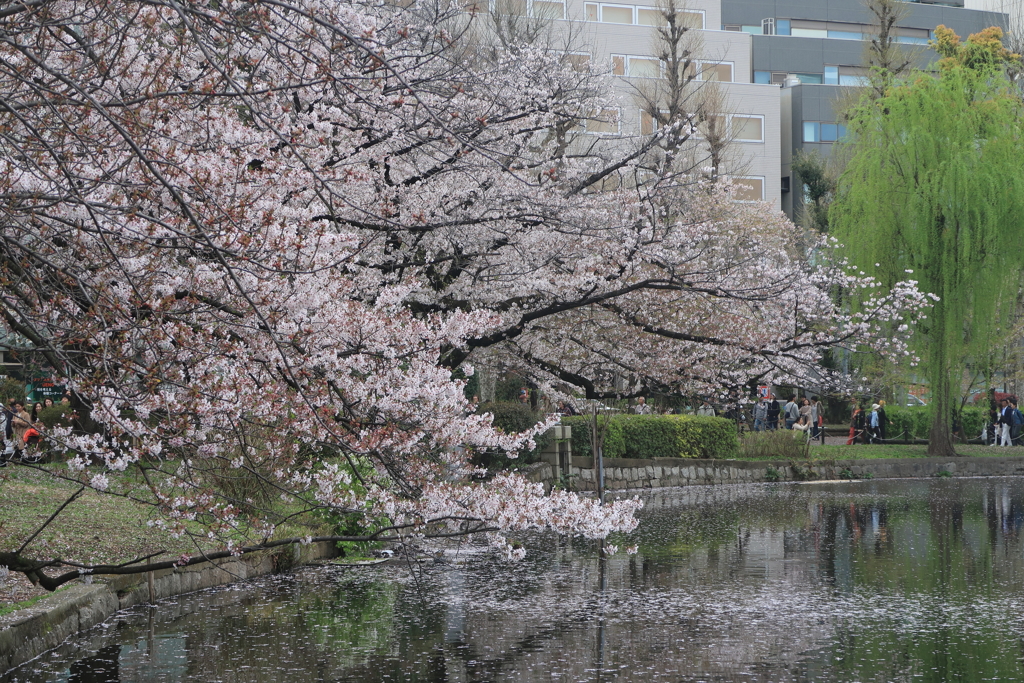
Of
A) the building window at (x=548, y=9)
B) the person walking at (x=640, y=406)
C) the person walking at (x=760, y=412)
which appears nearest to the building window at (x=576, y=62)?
the building window at (x=548, y=9)

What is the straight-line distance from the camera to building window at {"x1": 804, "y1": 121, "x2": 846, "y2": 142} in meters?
53.3

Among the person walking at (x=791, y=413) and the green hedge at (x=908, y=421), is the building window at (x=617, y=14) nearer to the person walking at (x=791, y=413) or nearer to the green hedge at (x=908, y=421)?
the person walking at (x=791, y=413)

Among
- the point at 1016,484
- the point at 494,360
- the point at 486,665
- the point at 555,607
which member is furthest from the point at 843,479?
the point at 486,665

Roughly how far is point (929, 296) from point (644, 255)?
46.2ft

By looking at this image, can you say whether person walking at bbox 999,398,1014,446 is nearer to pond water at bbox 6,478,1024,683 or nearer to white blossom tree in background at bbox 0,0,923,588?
white blossom tree in background at bbox 0,0,923,588

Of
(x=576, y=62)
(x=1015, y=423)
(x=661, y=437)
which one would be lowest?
(x=1015, y=423)

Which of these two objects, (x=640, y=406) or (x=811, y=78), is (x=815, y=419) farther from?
(x=811, y=78)

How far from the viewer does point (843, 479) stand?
25.5 m

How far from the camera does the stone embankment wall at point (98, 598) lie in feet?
24.0

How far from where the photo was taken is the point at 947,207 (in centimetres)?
2681

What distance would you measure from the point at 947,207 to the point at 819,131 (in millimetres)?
27982

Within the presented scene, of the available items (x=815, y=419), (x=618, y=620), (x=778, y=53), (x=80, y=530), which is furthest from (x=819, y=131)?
(x=618, y=620)

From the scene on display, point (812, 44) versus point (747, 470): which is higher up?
point (812, 44)

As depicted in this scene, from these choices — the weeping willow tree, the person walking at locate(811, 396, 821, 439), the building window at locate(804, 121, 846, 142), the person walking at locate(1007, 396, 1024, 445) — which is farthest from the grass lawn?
the building window at locate(804, 121, 846, 142)
